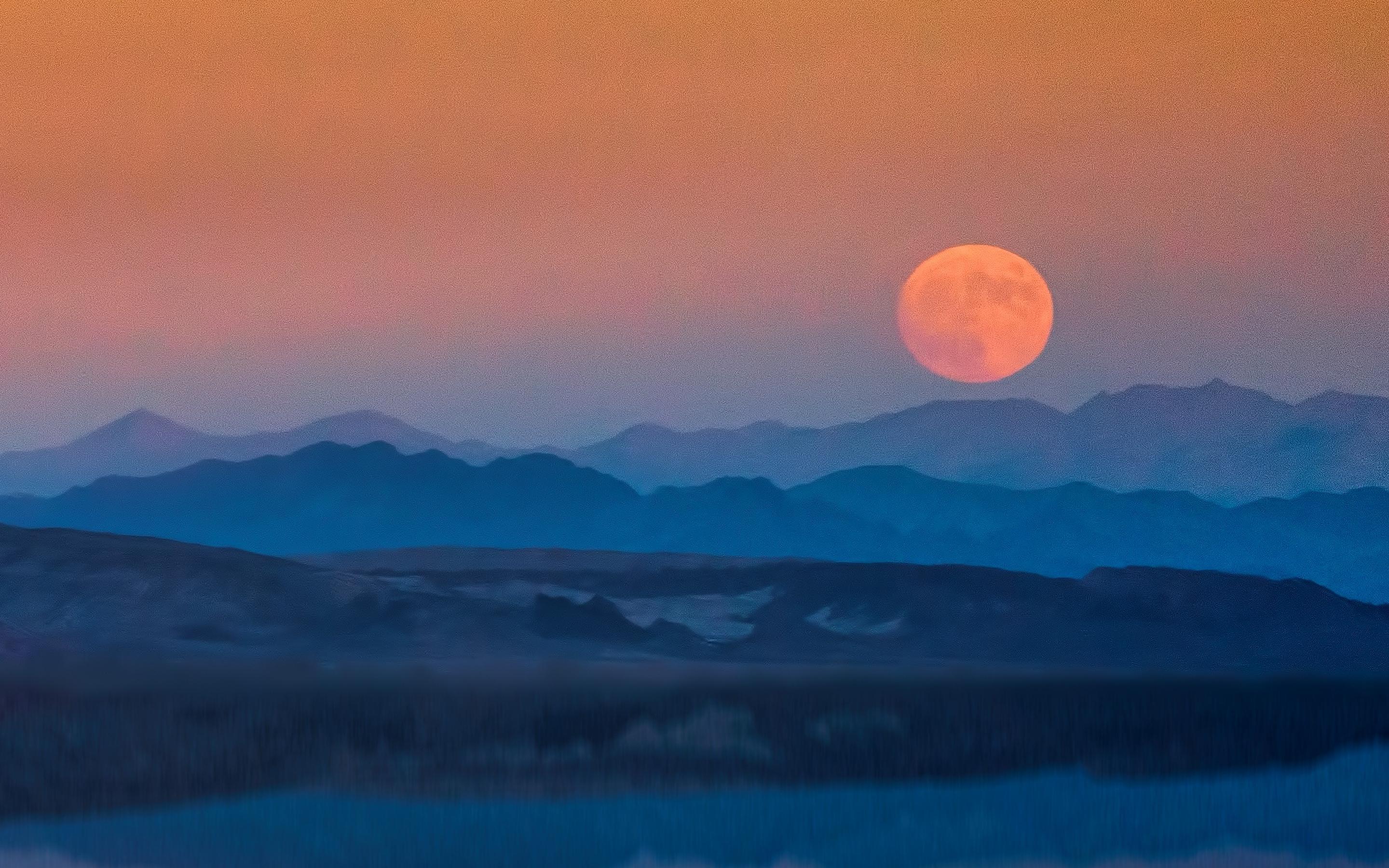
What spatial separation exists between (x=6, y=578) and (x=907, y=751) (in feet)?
242

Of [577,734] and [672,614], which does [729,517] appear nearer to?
[672,614]

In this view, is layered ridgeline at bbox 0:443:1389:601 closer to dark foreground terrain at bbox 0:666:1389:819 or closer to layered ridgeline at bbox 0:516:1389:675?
layered ridgeline at bbox 0:516:1389:675

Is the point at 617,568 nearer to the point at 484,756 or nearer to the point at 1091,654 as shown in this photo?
the point at 1091,654

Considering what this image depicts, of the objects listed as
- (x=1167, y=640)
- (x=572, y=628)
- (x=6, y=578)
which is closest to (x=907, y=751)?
(x=572, y=628)

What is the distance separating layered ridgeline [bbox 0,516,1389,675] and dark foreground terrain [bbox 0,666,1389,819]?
19.8 metres

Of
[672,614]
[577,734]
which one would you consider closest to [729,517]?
[672,614]

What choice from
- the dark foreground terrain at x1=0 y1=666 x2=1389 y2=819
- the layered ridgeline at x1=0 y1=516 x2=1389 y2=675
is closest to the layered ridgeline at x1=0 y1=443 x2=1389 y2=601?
the layered ridgeline at x1=0 y1=516 x2=1389 y2=675

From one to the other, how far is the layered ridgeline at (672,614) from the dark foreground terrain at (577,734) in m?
19.8

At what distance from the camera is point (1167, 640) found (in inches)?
5133

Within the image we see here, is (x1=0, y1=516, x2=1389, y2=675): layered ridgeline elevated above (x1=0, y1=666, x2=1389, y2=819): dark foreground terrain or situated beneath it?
elevated above

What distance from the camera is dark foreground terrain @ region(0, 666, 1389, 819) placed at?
123 ft

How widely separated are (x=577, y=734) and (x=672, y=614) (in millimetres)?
80558

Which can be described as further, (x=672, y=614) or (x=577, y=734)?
(x=672, y=614)

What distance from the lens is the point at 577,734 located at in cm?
4825
